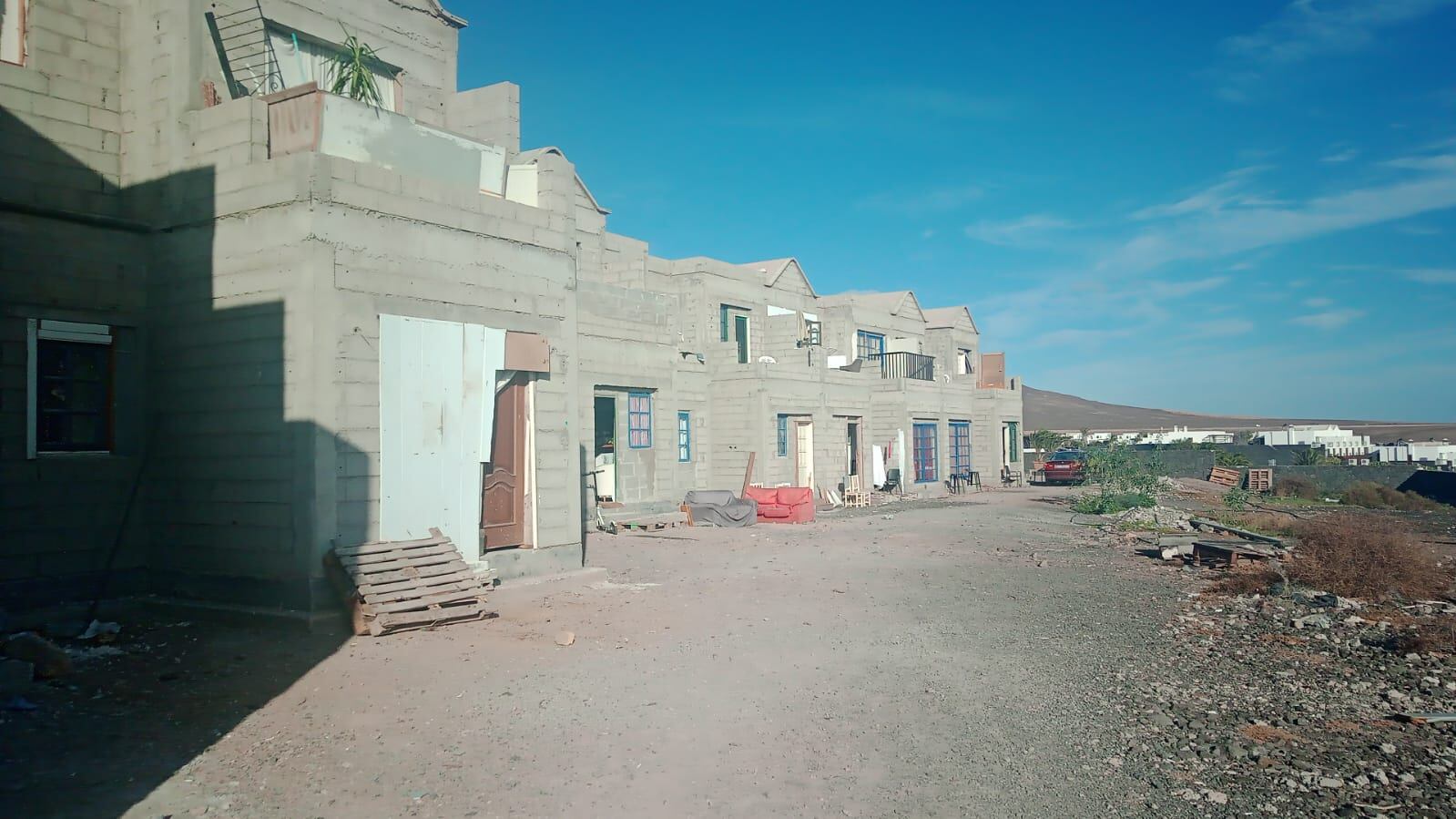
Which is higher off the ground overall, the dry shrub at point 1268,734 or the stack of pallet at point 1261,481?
the stack of pallet at point 1261,481

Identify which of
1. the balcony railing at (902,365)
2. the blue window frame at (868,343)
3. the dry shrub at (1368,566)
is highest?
the blue window frame at (868,343)

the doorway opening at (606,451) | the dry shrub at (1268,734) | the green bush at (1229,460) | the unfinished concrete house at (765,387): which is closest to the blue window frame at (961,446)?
the unfinished concrete house at (765,387)

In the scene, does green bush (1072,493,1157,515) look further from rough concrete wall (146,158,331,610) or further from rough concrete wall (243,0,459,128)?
rough concrete wall (146,158,331,610)

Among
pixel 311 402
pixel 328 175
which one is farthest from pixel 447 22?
pixel 311 402

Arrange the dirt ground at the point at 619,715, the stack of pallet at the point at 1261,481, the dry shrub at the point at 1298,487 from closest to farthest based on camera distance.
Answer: the dirt ground at the point at 619,715 < the dry shrub at the point at 1298,487 < the stack of pallet at the point at 1261,481

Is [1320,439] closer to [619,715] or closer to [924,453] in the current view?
[924,453]

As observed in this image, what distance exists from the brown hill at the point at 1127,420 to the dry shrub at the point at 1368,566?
112 m

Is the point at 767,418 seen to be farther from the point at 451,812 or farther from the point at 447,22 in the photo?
the point at 451,812

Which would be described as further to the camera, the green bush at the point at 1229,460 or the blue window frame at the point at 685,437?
the green bush at the point at 1229,460

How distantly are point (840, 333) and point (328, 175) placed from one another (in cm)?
2600

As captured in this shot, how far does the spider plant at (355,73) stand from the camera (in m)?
11.1

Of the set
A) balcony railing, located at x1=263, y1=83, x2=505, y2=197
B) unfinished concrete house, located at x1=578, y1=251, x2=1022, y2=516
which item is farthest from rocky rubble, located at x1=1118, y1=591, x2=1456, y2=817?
unfinished concrete house, located at x1=578, y1=251, x2=1022, y2=516

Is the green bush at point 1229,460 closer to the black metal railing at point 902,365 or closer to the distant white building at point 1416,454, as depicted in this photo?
the distant white building at point 1416,454

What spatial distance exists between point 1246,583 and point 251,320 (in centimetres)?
1329
